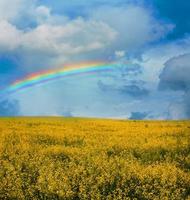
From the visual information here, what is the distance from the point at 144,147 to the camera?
1780cm

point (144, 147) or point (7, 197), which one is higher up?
point (144, 147)

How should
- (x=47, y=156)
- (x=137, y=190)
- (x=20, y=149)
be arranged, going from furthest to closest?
(x=20, y=149)
(x=47, y=156)
(x=137, y=190)

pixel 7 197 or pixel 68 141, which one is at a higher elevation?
pixel 68 141

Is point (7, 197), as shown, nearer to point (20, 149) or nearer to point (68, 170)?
point (68, 170)

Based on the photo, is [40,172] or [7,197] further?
[40,172]

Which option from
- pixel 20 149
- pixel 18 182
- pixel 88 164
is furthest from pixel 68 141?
pixel 18 182

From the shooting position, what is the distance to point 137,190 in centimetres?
1124

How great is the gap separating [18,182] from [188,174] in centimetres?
459

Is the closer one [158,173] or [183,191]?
[183,191]

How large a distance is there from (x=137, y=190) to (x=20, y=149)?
7434 mm

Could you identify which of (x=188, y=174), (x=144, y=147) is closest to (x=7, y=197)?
(x=188, y=174)

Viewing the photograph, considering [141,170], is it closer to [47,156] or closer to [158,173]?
[158,173]

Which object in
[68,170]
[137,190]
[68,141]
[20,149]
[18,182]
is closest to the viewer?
[137,190]

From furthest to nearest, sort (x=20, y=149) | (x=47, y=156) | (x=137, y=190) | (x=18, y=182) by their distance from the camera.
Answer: (x=20, y=149), (x=47, y=156), (x=18, y=182), (x=137, y=190)
